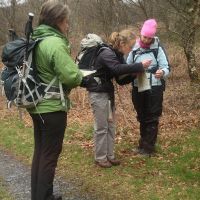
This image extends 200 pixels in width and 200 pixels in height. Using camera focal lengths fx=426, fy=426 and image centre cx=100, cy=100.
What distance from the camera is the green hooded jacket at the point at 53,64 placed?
4324mm

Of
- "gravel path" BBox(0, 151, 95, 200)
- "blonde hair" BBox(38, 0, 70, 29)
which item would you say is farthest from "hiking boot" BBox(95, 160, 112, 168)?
"blonde hair" BBox(38, 0, 70, 29)

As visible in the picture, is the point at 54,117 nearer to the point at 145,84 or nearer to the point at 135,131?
the point at 145,84

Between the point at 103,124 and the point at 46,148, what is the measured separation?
5.67ft

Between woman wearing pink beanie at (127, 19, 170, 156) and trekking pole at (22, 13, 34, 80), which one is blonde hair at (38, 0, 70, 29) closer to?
trekking pole at (22, 13, 34, 80)

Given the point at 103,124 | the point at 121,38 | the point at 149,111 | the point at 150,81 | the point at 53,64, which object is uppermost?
the point at 121,38

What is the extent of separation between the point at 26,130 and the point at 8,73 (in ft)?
18.0

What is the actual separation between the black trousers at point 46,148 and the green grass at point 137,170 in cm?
99

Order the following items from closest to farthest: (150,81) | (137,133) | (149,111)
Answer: (150,81)
(149,111)
(137,133)

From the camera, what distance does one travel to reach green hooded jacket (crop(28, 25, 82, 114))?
14.2 feet

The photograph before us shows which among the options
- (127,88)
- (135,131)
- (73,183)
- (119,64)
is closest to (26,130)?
(135,131)

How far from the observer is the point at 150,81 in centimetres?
646

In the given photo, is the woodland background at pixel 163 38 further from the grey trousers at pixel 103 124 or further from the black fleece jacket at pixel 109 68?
the black fleece jacket at pixel 109 68

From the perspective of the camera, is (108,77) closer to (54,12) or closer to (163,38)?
(54,12)

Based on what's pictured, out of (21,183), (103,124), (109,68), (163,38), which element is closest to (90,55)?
(109,68)
